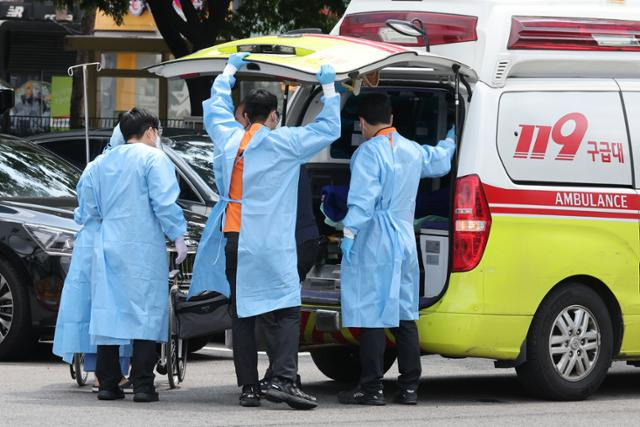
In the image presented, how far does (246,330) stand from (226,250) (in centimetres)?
43

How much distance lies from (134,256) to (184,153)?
4218mm

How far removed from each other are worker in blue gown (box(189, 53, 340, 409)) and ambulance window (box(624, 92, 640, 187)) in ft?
5.83

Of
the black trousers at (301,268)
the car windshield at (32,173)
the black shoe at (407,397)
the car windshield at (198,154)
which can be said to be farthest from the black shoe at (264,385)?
the car windshield at (198,154)

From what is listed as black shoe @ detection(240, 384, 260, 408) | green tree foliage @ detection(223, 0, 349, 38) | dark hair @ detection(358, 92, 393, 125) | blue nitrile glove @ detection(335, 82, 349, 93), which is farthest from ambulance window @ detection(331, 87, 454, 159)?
green tree foliage @ detection(223, 0, 349, 38)

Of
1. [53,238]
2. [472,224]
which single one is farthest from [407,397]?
[53,238]

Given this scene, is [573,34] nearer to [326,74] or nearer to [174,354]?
[326,74]

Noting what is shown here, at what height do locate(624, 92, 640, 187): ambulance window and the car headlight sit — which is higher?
locate(624, 92, 640, 187): ambulance window

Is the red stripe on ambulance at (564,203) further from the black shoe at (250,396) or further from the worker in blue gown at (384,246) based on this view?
the black shoe at (250,396)

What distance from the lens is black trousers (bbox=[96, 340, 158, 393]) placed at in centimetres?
840

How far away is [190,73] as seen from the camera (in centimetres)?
833

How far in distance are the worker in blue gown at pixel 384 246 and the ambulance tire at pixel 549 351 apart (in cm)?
65

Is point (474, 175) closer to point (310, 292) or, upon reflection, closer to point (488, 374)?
point (310, 292)

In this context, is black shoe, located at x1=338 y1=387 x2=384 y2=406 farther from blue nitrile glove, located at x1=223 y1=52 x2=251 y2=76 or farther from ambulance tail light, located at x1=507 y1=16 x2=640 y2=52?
ambulance tail light, located at x1=507 y1=16 x2=640 y2=52

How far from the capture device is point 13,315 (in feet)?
33.6
